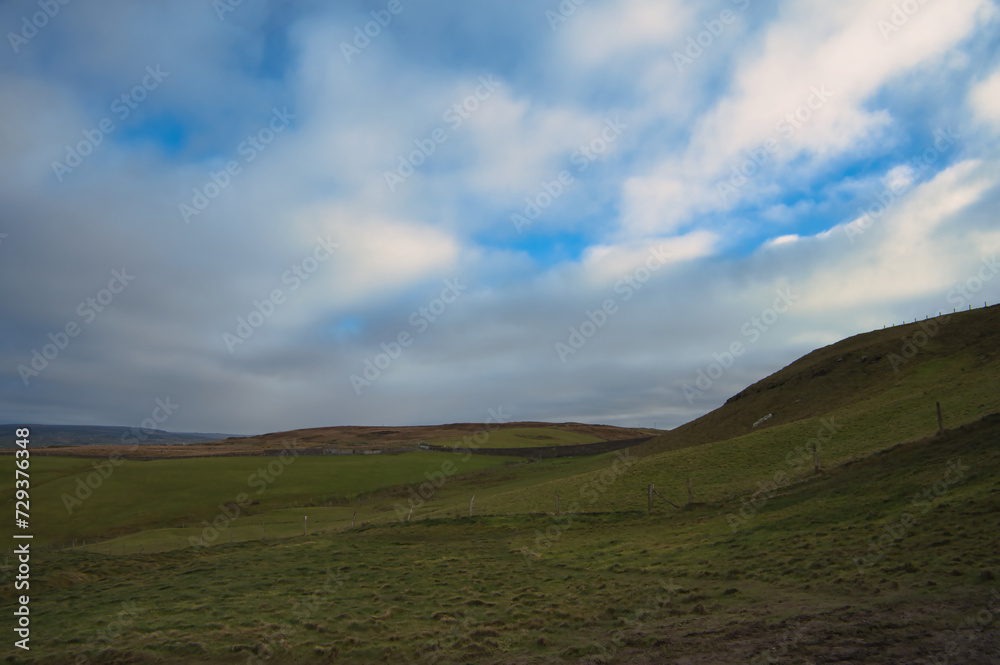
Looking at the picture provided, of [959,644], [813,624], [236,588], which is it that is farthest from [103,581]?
[959,644]

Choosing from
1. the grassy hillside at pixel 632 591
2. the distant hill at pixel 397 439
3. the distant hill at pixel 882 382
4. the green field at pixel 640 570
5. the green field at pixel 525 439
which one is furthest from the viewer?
the green field at pixel 525 439

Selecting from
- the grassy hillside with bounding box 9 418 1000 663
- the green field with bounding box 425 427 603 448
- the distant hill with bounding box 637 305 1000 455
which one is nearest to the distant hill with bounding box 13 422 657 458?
the green field with bounding box 425 427 603 448

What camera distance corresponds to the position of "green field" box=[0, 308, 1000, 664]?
11.3 m

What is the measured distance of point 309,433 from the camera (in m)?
183

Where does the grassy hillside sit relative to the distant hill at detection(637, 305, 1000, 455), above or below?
below

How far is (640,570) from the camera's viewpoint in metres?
18.5

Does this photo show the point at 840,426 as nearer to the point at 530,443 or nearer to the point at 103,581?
the point at 103,581

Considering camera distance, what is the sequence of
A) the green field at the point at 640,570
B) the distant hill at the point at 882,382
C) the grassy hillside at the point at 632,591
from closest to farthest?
the grassy hillside at the point at 632,591 < the green field at the point at 640,570 < the distant hill at the point at 882,382

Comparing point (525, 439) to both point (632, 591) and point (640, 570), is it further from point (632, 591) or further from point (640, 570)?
point (632, 591)

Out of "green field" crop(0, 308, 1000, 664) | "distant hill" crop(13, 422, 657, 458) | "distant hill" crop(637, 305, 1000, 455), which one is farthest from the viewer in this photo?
"distant hill" crop(13, 422, 657, 458)

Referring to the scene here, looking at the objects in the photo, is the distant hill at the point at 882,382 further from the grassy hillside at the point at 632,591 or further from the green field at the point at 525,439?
the green field at the point at 525,439

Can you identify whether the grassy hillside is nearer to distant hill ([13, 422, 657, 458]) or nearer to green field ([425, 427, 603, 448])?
distant hill ([13, 422, 657, 458])

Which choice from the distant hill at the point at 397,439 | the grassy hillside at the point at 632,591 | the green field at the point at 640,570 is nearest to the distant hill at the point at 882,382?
the green field at the point at 640,570

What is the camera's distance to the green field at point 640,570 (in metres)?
11.3
